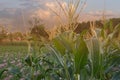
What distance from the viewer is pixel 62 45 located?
8.16 ft

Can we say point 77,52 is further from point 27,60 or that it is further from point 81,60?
point 27,60

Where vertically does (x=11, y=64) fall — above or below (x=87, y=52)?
below

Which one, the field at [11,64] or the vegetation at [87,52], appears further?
the field at [11,64]

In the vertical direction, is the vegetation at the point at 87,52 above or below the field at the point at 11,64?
above

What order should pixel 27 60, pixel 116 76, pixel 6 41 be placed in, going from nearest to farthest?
pixel 116 76
pixel 27 60
pixel 6 41

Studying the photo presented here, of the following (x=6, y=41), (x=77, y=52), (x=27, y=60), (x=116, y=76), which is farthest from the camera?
(x=6, y=41)

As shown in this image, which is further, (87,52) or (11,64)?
(11,64)

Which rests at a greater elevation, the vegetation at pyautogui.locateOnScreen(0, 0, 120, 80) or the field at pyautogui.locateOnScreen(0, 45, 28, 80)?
the vegetation at pyautogui.locateOnScreen(0, 0, 120, 80)

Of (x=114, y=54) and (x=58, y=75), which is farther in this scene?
(x=58, y=75)

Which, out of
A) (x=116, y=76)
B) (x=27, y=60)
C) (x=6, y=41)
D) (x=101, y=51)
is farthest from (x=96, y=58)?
(x=6, y=41)

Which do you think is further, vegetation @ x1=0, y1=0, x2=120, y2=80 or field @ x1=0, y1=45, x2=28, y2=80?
field @ x1=0, y1=45, x2=28, y2=80

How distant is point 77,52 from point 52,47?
10.8 inches

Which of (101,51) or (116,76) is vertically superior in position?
(101,51)

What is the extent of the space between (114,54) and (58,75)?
50 centimetres
